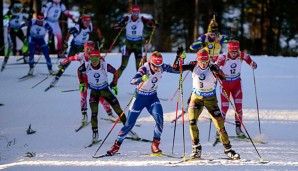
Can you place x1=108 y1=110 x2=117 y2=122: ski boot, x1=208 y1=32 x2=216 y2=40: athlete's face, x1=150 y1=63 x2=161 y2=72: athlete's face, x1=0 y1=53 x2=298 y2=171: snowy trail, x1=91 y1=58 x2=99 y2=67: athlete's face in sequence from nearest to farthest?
x1=0 y1=53 x2=298 y2=171: snowy trail → x1=150 y1=63 x2=161 y2=72: athlete's face → x1=91 y1=58 x2=99 y2=67: athlete's face → x1=208 y1=32 x2=216 y2=40: athlete's face → x1=108 y1=110 x2=117 y2=122: ski boot

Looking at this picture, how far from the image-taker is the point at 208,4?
84.3ft

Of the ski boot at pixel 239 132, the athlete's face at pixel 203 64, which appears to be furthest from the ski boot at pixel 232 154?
the ski boot at pixel 239 132

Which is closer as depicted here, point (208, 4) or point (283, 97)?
point (283, 97)

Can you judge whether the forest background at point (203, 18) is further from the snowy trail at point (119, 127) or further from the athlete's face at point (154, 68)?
the athlete's face at point (154, 68)

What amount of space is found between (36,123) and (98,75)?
2.70 metres

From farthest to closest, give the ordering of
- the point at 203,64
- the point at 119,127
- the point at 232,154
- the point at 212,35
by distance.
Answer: the point at 212,35 → the point at 119,127 → the point at 203,64 → the point at 232,154

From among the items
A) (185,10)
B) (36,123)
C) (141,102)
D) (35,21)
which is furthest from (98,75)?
(185,10)

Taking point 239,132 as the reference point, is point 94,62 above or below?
above

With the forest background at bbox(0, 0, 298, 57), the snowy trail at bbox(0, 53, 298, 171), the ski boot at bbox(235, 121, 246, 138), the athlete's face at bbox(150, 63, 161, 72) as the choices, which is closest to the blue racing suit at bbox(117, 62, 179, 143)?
the athlete's face at bbox(150, 63, 161, 72)

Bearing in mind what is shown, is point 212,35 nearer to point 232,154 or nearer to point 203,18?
point 232,154

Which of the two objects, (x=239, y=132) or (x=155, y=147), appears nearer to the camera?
(x=155, y=147)

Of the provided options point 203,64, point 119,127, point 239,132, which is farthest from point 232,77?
point 119,127

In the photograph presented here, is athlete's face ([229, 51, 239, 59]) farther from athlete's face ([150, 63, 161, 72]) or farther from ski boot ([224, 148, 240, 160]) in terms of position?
ski boot ([224, 148, 240, 160])

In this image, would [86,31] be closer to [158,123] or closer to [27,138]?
[27,138]
